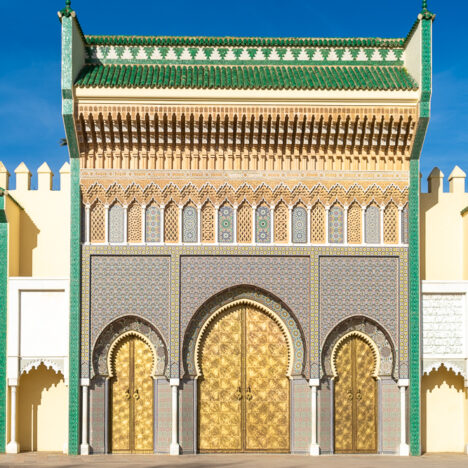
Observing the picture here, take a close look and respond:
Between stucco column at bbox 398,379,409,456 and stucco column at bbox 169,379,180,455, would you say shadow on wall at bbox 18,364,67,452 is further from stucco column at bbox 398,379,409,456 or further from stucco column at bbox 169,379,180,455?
stucco column at bbox 398,379,409,456

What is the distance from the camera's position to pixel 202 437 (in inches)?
418

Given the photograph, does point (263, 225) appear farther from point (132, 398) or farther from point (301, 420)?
point (132, 398)

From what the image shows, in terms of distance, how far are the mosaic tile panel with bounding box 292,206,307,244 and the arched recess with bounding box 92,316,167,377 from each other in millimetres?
2204

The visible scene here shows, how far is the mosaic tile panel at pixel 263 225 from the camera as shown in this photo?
10789 millimetres

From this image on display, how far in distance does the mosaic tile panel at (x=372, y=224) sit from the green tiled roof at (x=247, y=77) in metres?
1.61

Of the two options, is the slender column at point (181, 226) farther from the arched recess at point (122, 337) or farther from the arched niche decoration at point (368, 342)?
the arched niche decoration at point (368, 342)

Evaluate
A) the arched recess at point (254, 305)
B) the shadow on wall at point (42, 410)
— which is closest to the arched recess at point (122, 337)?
the arched recess at point (254, 305)

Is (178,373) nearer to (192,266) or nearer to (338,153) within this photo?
(192,266)

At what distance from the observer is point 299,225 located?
35.6ft

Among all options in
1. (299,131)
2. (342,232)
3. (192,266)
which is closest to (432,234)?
(342,232)

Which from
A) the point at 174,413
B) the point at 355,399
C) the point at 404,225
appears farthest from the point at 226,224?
the point at 355,399

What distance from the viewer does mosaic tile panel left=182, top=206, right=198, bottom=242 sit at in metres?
10.8

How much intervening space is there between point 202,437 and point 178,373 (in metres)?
0.91

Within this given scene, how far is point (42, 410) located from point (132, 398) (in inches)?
50.4
